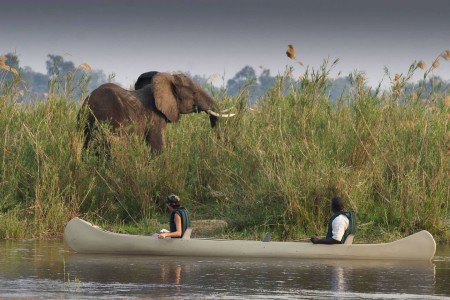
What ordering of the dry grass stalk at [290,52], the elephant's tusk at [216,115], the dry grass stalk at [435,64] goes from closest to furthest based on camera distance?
the dry grass stalk at [435,64]
the dry grass stalk at [290,52]
the elephant's tusk at [216,115]

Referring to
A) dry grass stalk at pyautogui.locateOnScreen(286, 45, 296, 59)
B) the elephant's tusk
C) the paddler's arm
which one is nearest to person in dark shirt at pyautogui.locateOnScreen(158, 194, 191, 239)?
the paddler's arm

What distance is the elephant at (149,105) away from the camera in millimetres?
21641

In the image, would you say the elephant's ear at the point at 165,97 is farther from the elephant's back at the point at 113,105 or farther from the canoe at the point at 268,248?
the canoe at the point at 268,248

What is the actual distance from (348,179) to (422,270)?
302cm

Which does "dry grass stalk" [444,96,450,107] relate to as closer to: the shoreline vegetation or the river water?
the shoreline vegetation

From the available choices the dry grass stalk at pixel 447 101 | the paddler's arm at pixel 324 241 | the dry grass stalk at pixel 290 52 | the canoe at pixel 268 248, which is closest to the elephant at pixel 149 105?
the dry grass stalk at pixel 290 52

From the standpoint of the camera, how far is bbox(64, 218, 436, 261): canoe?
15.4 m

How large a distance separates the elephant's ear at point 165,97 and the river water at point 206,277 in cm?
650

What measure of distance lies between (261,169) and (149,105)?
16.0 ft

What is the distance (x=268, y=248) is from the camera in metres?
15.5

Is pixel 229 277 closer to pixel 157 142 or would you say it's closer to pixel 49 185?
pixel 49 185

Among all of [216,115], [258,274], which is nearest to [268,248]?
[258,274]

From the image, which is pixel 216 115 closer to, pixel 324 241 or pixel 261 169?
pixel 261 169

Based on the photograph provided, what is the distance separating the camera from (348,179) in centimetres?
1736
